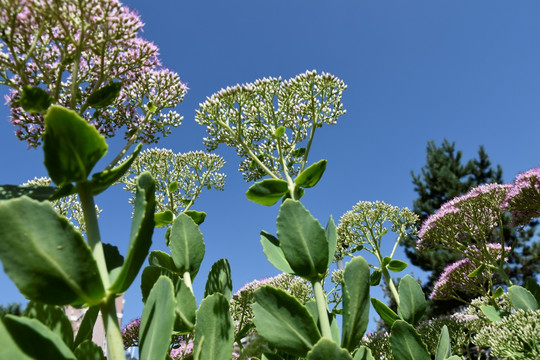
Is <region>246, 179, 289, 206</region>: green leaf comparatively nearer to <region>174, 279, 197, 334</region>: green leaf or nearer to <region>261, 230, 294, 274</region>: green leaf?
<region>261, 230, 294, 274</region>: green leaf

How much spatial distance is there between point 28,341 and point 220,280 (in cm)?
56

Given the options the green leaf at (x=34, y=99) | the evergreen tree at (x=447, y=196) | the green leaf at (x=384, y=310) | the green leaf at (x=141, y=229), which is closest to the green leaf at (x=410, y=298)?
the green leaf at (x=384, y=310)

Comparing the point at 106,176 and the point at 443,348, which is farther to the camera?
the point at 443,348

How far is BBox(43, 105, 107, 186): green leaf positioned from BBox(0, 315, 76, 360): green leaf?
0.76ft

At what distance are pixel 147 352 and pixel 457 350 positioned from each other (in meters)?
2.90

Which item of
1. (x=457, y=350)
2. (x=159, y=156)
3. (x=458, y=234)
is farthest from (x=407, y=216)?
(x=159, y=156)

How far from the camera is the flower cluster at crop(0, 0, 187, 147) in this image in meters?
0.77

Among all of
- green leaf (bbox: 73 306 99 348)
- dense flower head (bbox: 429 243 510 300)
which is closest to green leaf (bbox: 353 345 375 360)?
green leaf (bbox: 73 306 99 348)

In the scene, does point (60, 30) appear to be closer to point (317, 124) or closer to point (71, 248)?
point (71, 248)

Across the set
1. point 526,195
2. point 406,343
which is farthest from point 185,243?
point 526,195

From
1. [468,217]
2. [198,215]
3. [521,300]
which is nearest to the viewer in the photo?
[198,215]

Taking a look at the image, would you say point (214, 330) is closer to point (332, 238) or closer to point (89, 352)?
point (89, 352)

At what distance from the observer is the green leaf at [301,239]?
2.88 feet

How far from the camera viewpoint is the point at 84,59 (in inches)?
42.0
